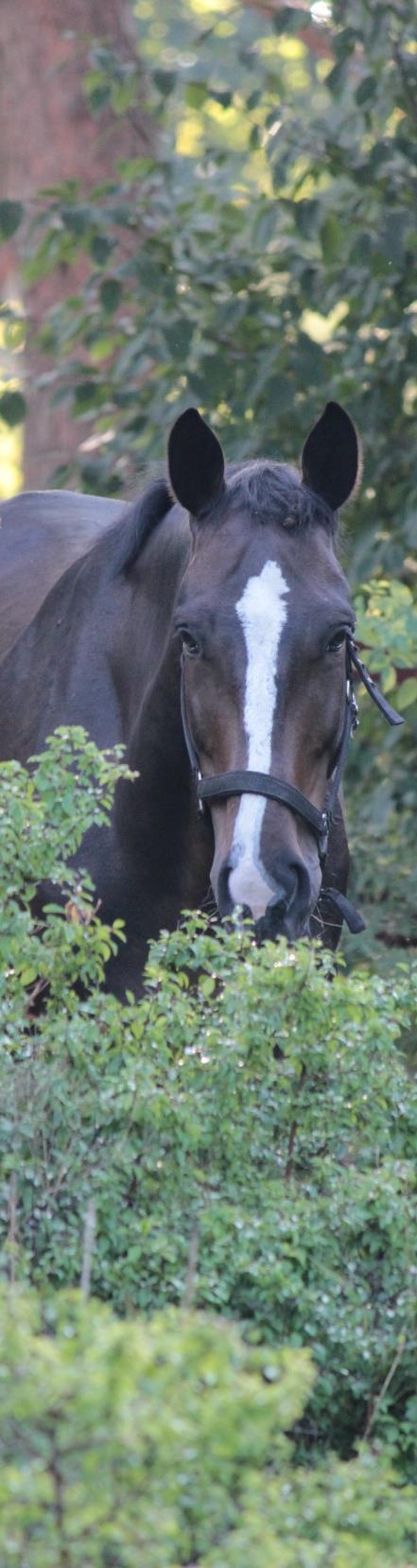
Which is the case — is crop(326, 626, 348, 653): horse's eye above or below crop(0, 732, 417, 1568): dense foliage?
above

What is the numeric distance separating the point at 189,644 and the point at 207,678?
10cm

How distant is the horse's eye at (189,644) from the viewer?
3481 millimetres

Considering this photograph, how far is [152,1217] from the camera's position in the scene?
257 centimetres

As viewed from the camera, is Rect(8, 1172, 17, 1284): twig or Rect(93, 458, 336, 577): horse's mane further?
Rect(93, 458, 336, 577): horse's mane

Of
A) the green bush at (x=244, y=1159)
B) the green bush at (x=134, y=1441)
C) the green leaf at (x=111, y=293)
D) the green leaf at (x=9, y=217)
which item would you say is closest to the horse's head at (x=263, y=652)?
the green bush at (x=244, y=1159)

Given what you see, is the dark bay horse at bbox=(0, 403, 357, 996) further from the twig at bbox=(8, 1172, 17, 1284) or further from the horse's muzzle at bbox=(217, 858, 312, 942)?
the twig at bbox=(8, 1172, 17, 1284)

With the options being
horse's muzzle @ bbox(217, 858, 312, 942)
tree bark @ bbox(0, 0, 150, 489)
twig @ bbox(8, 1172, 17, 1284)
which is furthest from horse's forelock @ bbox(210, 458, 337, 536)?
tree bark @ bbox(0, 0, 150, 489)

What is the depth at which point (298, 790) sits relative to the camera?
130 inches

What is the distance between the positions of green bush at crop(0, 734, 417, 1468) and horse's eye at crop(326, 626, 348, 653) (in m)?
0.80

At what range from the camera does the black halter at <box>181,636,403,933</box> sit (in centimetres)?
326

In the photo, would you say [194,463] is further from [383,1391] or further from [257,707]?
[383,1391]

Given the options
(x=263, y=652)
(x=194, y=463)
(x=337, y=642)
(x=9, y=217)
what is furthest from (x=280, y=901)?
(x=9, y=217)

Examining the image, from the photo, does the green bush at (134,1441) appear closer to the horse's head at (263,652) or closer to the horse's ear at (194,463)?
the horse's head at (263,652)

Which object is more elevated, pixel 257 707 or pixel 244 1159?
pixel 257 707
